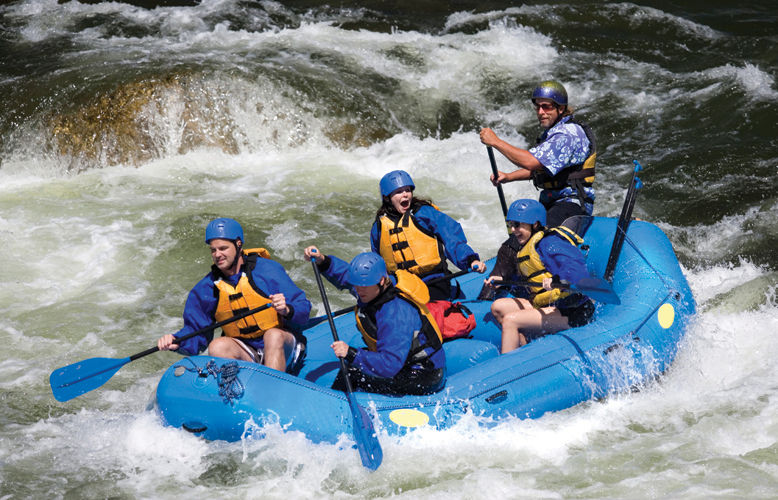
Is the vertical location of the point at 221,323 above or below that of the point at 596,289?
below

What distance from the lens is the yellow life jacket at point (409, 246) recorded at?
5.25 m

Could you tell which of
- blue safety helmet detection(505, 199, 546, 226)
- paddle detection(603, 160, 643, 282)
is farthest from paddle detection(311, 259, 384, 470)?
paddle detection(603, 160, 643, 282)

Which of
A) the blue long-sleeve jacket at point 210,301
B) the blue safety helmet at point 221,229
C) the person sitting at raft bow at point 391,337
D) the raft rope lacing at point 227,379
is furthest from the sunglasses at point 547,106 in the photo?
the raft rope lacing at point 227,379

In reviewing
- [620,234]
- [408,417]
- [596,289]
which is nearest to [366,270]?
[408,417]

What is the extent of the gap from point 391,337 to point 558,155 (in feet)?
5.64

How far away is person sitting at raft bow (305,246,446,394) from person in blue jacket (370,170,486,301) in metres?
0.71

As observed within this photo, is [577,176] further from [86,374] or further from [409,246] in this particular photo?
[86,374]

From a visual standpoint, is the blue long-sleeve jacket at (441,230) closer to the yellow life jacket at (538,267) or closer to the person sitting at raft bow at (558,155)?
the yellow life jacket at (538,267)

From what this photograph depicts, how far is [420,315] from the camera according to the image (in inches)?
175

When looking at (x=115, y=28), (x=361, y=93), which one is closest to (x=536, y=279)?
(x=361, y=93)

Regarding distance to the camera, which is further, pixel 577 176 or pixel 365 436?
pixel 577 176

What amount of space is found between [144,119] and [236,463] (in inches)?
206

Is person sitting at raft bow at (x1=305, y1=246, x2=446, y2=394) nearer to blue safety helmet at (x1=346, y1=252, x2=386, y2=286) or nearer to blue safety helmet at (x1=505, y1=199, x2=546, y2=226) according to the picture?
blue safety helmet at (x1=346, y1=252, x2=386, y2=286)

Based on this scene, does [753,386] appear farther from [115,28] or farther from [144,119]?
[115,28]
